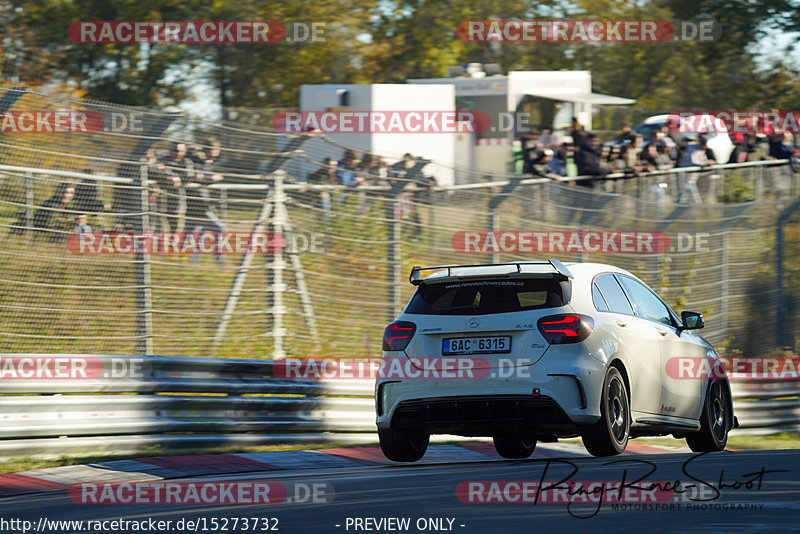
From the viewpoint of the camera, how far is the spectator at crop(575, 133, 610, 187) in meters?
22.1

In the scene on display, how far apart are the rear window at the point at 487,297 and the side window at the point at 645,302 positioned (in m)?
1.31

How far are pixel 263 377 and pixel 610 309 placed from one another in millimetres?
3446

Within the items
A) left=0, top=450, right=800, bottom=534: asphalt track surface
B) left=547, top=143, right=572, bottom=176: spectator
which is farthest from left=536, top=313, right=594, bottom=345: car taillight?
left=547, top=143, right=572, bottom=176: spectator

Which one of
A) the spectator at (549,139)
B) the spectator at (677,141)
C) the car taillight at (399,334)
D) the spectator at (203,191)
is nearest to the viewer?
the car taillight at (399,334)

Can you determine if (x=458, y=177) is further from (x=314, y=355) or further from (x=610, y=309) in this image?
(x=610, y=309)

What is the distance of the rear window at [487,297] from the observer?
30.7ft

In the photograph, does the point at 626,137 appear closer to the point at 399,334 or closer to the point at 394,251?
the point at 394,251

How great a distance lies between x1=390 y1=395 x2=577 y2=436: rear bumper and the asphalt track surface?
0.28 m

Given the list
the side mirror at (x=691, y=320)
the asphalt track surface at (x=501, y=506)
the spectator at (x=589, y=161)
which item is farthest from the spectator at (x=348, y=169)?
the spectator at (x=589, y=161)

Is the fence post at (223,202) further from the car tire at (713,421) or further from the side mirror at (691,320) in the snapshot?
the car tire at (713,421)

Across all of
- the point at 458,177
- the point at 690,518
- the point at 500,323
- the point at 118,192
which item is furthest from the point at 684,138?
the point at 690,518

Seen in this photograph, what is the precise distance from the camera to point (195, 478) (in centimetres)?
935

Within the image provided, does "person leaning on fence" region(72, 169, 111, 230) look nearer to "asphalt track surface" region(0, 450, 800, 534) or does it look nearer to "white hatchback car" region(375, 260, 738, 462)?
"asphalt track surface" region(0, 450, 800, 534)

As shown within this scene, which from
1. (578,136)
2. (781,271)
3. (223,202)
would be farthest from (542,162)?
(223,202)
